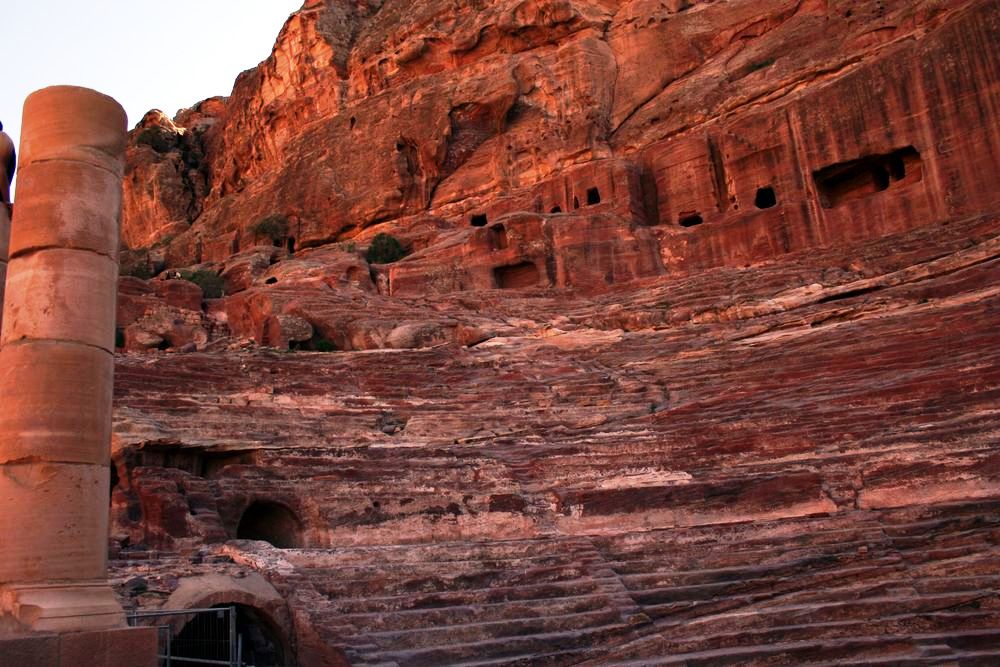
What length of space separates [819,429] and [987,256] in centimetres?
785

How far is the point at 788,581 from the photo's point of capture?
955cm

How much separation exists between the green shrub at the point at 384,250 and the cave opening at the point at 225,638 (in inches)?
989

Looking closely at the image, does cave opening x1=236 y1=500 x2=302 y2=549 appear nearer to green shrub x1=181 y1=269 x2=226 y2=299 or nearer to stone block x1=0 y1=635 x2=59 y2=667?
stone block x1=0 y1=635 x2=59 y2=667

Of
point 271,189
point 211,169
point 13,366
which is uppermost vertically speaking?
point 211,169

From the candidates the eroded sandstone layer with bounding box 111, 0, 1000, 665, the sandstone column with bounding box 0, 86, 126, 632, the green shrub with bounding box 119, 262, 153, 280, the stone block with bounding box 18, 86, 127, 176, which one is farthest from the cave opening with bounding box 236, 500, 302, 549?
the green shrub with bounding box 119, 262, 153, 280

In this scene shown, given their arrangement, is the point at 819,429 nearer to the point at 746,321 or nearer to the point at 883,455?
the point at 883,455

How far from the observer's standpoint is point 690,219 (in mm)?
29281

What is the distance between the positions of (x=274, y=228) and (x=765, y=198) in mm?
22010

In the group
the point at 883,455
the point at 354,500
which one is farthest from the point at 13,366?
the point at 883,455

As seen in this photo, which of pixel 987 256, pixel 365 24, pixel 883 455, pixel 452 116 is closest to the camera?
pixel 883 455

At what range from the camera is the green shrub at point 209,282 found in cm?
3406

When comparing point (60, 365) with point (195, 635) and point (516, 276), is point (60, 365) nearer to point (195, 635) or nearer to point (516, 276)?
point (195, 635)

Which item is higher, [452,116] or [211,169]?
[211,169]

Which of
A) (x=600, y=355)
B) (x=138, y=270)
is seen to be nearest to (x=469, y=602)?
(x=600, y=355)
